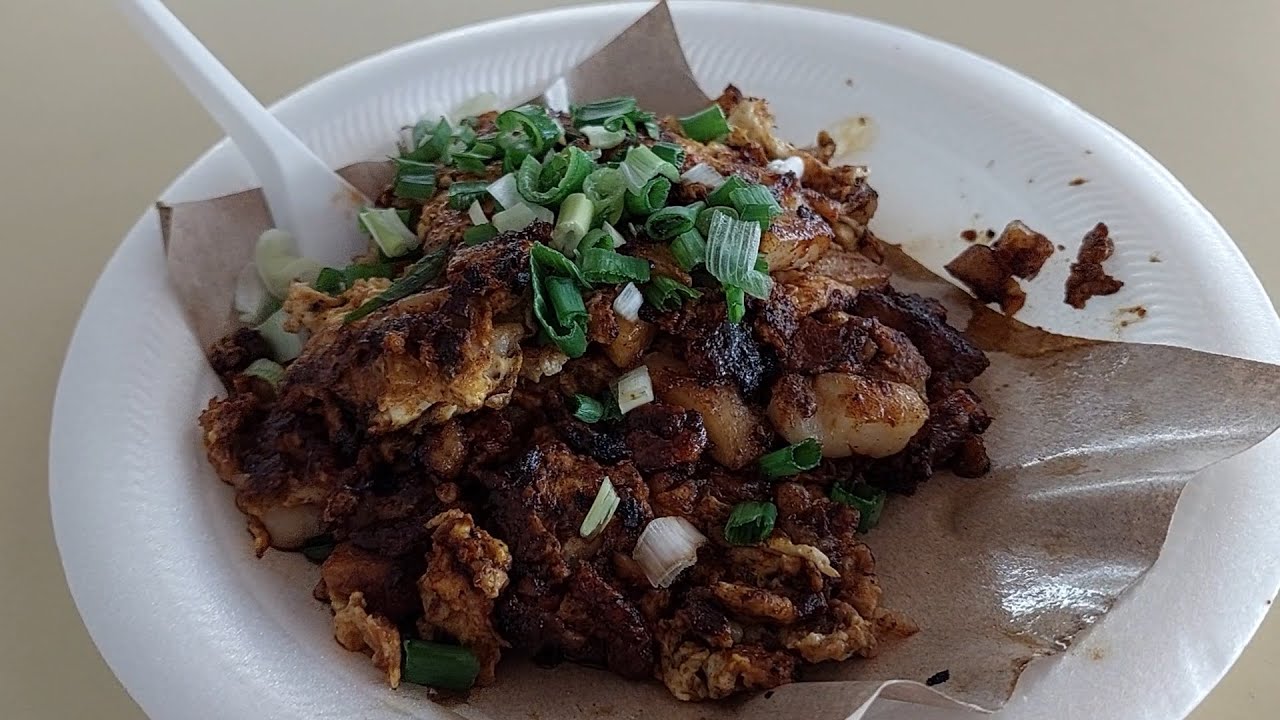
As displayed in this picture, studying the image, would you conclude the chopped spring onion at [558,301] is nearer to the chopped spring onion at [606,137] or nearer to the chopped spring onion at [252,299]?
the chopped spring onion at [606,137]

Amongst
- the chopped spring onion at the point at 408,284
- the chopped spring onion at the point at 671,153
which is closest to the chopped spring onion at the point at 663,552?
the chopped spring onion at the point at 408,284

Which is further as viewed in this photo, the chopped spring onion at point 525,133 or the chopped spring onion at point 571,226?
the chopped spring onion at point 525,133

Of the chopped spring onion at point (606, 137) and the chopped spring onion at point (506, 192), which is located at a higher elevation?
the chopped spring onion at point (606, 137)

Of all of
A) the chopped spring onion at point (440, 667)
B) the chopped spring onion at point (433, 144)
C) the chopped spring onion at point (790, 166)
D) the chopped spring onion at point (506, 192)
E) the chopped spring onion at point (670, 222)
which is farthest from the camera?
the chopped spring onion at point (433, 144)

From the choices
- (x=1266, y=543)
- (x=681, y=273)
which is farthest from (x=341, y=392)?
(x=1266, y=543)

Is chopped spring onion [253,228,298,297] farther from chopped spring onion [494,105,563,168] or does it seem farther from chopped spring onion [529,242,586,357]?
chopped spring onion [529,242,586,357]

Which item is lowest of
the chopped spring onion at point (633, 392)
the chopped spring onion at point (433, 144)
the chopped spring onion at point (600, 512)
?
the chopped spring onion at point (600, 512)

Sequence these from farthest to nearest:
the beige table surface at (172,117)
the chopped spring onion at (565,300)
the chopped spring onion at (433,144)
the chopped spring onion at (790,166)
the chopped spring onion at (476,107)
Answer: the chopped spring onion at (476,107), the chopped spring onion at (433,144), the chopped spring onion at (790,166), the beige table surface at (172,117), the chopped spring onion at (565,300)

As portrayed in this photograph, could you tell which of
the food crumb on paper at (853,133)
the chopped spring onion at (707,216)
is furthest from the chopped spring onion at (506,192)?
the food crumb on paper at (853,133)
